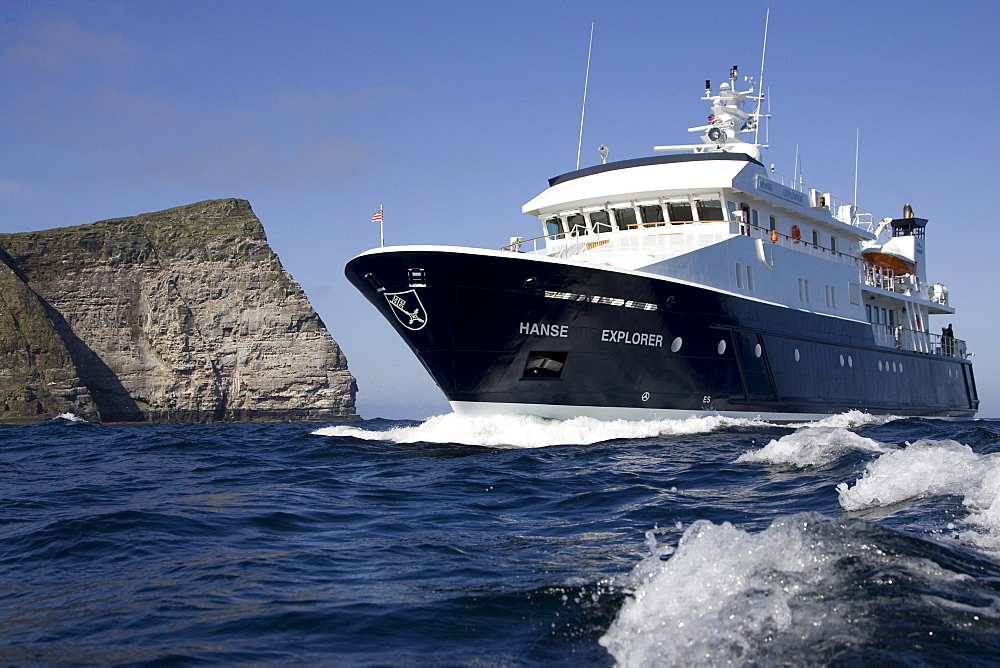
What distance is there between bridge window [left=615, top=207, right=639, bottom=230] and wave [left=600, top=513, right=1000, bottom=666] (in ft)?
50.2

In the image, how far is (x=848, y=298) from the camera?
79.8 ft

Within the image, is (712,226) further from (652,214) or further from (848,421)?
(848,421)

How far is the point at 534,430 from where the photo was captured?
15.0 metres

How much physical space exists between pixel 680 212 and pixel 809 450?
974 cm

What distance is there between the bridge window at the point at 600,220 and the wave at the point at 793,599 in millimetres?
15540

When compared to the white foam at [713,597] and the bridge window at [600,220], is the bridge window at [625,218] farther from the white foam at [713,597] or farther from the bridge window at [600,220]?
the white foam at [713,597]

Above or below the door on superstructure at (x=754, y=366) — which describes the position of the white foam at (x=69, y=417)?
above

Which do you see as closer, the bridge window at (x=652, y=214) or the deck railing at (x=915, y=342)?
the bridge window at (x=652, y=214)

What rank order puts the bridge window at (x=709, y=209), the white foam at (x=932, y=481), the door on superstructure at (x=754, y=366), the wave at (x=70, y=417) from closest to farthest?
the white foam at (x=932, y=481) → the door on superstructure at (x=754, y=366) → the bridge window at (x=709, y=209) → the wave at (x=70, y=417)

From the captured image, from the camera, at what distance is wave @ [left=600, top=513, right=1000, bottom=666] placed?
11.9 ft

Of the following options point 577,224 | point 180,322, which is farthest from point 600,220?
point 180,322

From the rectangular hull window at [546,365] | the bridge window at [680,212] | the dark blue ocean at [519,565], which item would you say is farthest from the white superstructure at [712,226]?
the dark blue ocean at [519,565]

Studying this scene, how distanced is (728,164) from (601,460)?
10.6m

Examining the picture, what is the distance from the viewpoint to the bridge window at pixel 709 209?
19.6 meters
